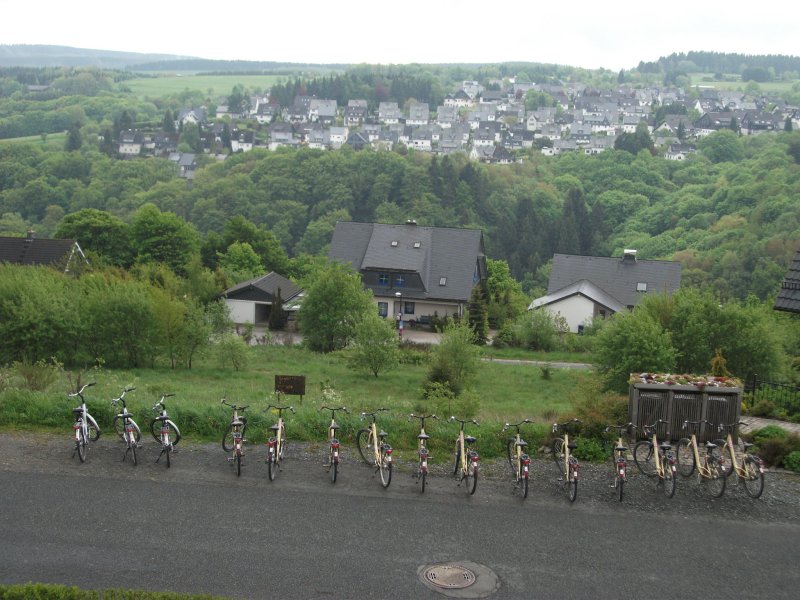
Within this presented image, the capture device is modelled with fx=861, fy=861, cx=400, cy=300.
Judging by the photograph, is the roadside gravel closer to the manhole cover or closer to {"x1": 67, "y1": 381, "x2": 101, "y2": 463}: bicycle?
{"x1": 67, "y1": 381, "x2": 101, "y2": 463}: bicycle

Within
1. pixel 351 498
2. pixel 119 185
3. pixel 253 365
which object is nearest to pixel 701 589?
pixel 351 498

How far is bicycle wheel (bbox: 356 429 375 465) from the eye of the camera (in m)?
12.6

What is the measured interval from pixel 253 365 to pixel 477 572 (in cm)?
2169

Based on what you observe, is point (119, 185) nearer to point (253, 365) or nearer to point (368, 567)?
point (253, 365)

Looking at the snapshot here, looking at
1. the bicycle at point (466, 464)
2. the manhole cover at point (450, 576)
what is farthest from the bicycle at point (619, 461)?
the manhole cover at point (450, 576)

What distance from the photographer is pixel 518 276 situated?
100 metres

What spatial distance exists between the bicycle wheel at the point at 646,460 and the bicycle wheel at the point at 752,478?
1.23 m

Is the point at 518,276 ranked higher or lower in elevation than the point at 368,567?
lower

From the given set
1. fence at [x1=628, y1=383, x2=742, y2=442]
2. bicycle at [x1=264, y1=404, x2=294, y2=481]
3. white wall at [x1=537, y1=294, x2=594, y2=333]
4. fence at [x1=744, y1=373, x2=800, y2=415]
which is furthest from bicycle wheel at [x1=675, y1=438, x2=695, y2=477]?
white wall at [x1=537, y1=294, x2=594, y2=333]

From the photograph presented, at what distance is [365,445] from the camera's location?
13.0m

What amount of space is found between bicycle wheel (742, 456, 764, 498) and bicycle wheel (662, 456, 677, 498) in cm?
99

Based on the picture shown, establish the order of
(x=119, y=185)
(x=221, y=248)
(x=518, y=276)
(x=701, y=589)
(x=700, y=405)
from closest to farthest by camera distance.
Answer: (x=701, y=589)
(x=700, y=405)
(x=221, y=248)
(x=518, y=276)
(x=119, y=185)

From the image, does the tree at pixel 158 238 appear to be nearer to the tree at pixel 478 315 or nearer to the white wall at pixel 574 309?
the tree at pixel 478 315

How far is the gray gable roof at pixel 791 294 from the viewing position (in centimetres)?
1535
